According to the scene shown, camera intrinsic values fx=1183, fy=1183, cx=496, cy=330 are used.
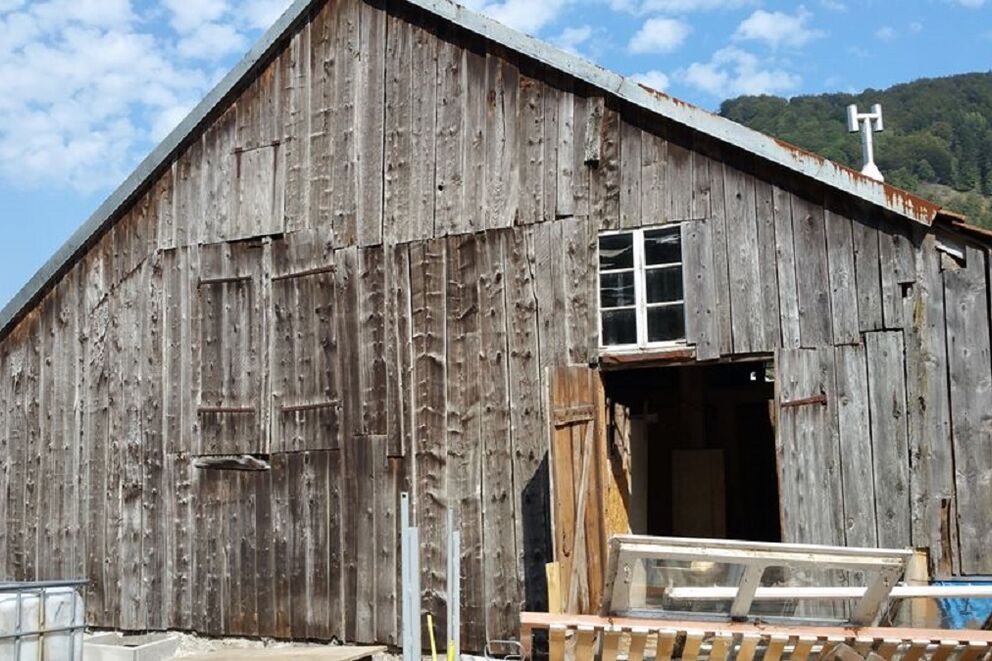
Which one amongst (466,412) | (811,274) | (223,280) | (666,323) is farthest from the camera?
(223,280)

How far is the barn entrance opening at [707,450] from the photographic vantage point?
1489cm

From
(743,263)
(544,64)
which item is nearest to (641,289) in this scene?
(743,263)

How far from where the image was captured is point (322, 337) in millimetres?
11859

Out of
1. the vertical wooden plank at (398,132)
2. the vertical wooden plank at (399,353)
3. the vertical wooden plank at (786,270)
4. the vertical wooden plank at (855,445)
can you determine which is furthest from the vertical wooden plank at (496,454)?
the vertical wooden plank at (855,445)

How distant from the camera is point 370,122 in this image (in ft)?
38.8

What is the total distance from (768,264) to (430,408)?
3.47 meters

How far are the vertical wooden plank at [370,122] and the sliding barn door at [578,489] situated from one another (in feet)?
9.10

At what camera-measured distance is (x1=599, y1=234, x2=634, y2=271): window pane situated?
10398 millimetres

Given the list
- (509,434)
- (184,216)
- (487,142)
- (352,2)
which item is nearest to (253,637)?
(509,434)

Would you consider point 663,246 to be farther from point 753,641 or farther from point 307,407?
point 307,407

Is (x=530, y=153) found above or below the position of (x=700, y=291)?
above

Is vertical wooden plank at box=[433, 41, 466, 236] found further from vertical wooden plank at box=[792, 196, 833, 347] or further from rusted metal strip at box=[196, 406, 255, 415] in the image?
vertical wooden plank at box=[792, 196, 833, 347]

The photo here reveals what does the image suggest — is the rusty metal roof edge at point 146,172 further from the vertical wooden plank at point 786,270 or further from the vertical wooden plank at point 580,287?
the vertical wooden plank at point 786,270

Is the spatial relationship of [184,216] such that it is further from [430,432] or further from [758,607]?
[758,607]
